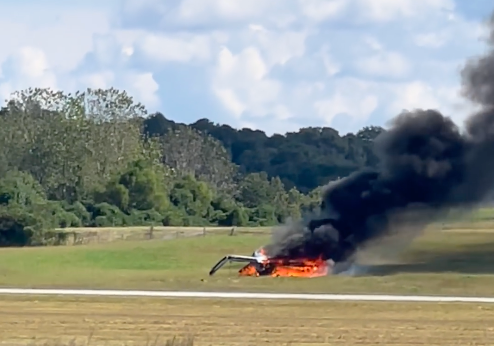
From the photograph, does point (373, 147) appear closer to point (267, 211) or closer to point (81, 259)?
point (81, 259)

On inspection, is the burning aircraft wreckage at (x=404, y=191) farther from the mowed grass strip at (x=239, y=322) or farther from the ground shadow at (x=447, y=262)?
the mowed grass strip at (x=239, y=322)

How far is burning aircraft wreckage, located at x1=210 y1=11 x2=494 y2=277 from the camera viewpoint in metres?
52.2

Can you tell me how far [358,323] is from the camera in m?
31.9

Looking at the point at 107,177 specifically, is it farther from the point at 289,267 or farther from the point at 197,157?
the point at 289,267

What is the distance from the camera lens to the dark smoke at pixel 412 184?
52281mm

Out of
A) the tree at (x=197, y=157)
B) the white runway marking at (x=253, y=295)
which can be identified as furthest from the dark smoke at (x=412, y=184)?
the tree at (x=197, y=157)

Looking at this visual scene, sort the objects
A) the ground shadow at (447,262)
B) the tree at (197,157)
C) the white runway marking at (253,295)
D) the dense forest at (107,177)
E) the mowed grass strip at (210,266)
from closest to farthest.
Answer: the white runway marking at (253,295)
the mowed grass strip at (210,266)
the ground shadow at (447,262)
the dense forest at (107,177)
the tree at (197,157)

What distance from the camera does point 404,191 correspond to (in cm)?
5256

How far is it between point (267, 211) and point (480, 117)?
56528mm

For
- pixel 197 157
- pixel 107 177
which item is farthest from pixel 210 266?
pixel 197 157

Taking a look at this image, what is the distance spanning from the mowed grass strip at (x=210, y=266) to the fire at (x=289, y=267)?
105 cm

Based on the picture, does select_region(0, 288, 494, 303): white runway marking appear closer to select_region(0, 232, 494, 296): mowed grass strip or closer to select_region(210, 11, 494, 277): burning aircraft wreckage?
select_region(0, 232, 494, 296): mowed grass strip

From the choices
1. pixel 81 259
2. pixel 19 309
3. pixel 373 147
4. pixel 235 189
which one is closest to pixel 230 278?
pixel 373 147

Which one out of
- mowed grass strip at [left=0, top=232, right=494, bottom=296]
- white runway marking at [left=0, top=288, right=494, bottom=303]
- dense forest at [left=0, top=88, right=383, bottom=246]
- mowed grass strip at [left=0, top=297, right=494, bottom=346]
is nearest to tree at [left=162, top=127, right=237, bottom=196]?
dense forest at [left=0, top=88, right=383, bottom=246]
